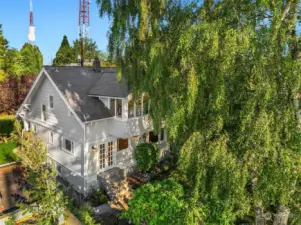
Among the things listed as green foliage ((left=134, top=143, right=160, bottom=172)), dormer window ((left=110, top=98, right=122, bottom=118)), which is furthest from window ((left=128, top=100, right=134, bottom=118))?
green foliage ((left=134, top=143, right=160, bottom=172))

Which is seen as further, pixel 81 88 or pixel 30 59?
pixel 30 59

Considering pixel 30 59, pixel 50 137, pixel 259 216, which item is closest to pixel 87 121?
pixel 50 137

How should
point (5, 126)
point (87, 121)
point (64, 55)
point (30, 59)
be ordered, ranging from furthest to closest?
point (64, 55) < point (30, 59) < point (5, 126) < point (87, 121)

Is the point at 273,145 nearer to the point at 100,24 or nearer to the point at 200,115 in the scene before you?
the point at 200,115

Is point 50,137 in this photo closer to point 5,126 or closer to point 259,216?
point 5,126

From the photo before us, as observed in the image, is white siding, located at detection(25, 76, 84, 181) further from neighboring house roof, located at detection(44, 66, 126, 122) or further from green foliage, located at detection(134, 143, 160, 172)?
green foliage, located at detection(134, 143, 160, 172)
